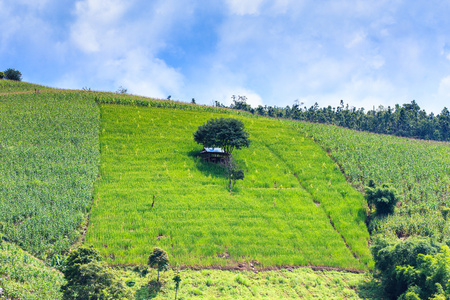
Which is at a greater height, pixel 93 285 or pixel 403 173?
pixel 403 173

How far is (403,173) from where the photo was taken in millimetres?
44469

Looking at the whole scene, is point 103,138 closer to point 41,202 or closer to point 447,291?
point 41,202

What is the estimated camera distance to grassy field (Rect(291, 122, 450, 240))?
32562 millimetres

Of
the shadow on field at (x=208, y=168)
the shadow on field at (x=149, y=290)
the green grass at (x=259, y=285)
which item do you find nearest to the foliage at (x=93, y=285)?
the shadow on field at (x=149, y=290)

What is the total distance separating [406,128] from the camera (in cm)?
11450

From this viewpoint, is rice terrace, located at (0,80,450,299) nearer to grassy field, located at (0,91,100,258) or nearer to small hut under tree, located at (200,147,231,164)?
grassy field, located at (0,91,100,258)

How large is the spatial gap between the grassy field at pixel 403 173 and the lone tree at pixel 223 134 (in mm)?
15315

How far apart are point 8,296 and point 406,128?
126 m

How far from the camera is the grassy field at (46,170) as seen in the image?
25.7 meters

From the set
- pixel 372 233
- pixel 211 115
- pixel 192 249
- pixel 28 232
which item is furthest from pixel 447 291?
pixel 211 115

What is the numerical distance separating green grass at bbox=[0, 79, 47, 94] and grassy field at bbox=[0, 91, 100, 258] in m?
15.5

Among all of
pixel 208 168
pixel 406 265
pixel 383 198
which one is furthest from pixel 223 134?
pixel 406 265

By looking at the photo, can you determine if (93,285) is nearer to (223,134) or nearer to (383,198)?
(223,134)

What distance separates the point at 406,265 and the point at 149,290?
17.9 m
